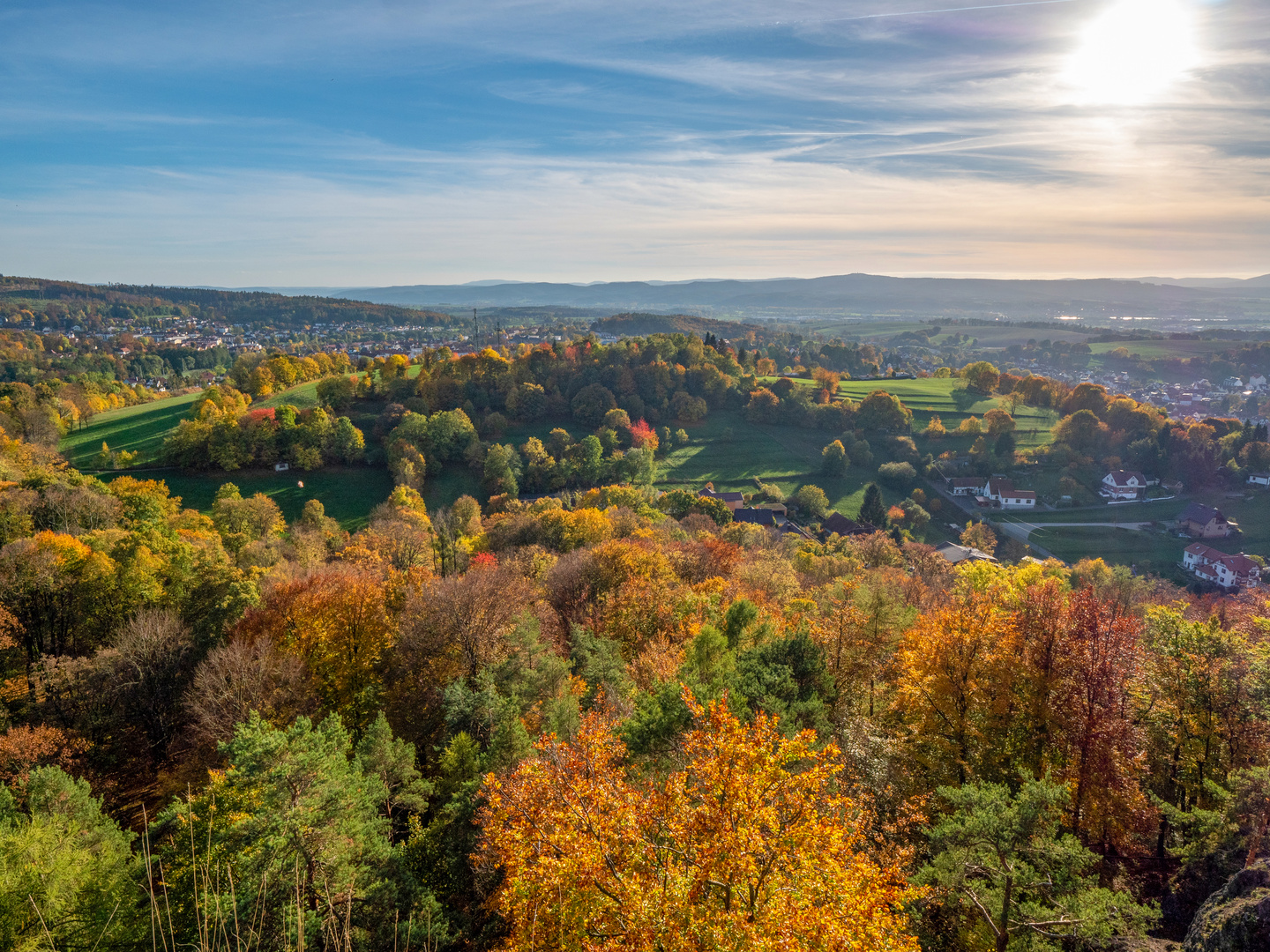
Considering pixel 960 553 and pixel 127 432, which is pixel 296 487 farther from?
pixel 960 553

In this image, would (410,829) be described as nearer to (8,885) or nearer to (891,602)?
(8,885)

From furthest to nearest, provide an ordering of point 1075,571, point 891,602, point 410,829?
point 1075,571 < point 891,602 < point 410,829

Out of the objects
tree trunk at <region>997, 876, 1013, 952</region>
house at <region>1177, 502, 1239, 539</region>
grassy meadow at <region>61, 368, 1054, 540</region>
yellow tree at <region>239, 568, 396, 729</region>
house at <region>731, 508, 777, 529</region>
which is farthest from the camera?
house at <region>1177, 502, 1239, 539</region>

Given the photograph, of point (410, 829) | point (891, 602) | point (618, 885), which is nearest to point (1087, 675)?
point (891, 602)

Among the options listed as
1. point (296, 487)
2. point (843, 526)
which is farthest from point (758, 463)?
point (296, 487)

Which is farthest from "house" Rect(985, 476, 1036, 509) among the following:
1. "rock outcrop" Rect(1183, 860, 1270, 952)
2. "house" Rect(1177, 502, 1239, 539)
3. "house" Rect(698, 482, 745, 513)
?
"rock outcrop" Rect(1183, 860, 1270, 952)

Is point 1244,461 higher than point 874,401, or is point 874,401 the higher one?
point 874,401

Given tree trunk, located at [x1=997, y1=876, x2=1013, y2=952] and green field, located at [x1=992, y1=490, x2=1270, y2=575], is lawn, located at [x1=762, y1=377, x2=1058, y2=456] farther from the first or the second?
tree trunk, located at [x1=997, y1=876, x2=1013, y2=952]
